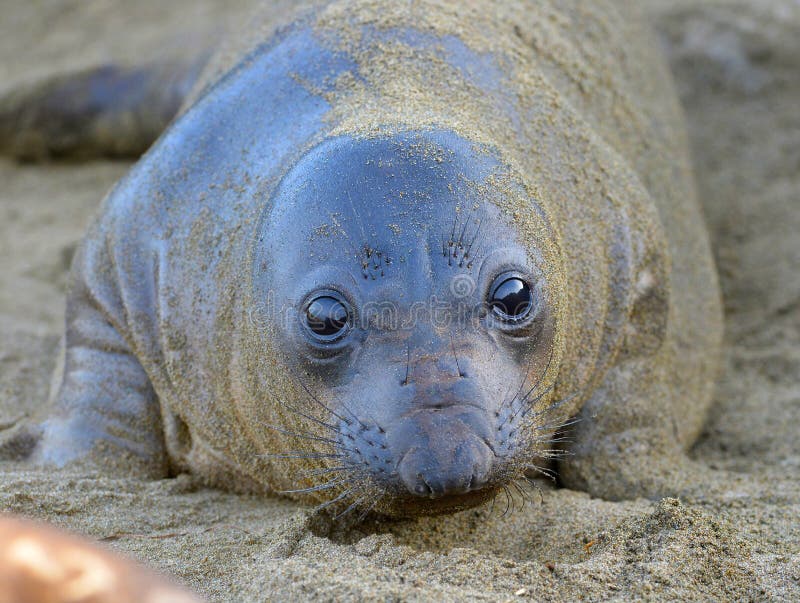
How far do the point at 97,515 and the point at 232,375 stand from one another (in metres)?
0.59

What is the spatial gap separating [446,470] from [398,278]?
1.82 feet

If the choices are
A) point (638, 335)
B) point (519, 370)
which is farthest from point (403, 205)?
point (638, 335)

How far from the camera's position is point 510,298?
2918mm

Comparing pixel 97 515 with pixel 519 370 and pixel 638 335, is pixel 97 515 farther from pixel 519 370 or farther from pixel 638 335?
pixel 638 335

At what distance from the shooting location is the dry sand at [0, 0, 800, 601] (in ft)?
8.61

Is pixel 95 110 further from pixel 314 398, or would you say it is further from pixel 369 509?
pixel 369 509

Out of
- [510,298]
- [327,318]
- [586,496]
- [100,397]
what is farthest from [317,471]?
[100,397]

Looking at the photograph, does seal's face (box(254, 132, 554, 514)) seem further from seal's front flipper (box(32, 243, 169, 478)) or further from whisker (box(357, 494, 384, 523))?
seal's front flipper (box(32, 243, 169, 478))

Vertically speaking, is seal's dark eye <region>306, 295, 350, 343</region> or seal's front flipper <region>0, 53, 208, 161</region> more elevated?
seal's front flipper <region>0, 53, 208, 161</region>

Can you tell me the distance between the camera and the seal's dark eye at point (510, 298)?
9.51 feet

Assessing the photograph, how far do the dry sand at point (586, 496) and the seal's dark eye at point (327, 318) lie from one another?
55 centimetres

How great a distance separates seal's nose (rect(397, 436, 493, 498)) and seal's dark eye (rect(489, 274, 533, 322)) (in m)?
0.44

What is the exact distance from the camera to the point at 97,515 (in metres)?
3.14

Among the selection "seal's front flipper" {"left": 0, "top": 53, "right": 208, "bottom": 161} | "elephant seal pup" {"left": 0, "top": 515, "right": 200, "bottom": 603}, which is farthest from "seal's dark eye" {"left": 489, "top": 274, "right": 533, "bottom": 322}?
"seal's front flipper" {"left": 0, "top": 53, "right": 208, "bottom": 161}
